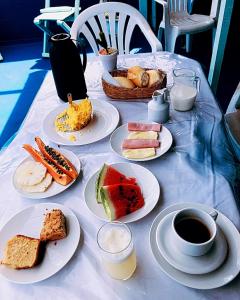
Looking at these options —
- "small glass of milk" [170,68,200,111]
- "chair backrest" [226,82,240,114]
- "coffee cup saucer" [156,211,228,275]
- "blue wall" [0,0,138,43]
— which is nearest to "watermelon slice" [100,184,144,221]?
"coffee cup saucer" [156,211,228,275]

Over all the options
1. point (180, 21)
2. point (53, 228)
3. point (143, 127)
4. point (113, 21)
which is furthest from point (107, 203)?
point (180, 21)

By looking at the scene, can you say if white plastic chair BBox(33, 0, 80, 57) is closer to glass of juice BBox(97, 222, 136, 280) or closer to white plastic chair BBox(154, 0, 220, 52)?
white plastic chair BBox(154, 0, 220, 52)

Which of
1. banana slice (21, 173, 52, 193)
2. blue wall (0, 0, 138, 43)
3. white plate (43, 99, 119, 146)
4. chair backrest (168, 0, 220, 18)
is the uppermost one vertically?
banana slice (21, 173, 52, 193)

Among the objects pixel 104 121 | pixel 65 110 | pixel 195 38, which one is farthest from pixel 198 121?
→ pixel 195 38

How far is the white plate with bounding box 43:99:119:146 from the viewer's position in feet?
3.17

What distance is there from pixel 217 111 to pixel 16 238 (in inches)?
30.9

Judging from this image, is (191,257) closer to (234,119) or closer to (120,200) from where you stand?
(120,200)

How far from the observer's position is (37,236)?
69 cm

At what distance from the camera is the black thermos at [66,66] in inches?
40.1

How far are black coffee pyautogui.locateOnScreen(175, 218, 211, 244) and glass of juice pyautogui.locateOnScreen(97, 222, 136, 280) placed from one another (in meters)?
0.11

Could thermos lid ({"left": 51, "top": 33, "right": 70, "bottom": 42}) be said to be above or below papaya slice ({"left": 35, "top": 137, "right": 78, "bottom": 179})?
above

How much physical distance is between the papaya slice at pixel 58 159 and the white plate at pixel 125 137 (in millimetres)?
154

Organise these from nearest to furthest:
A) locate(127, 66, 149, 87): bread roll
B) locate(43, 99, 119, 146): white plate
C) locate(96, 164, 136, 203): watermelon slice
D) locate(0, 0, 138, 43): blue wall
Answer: locate(96, 164, 136, 203): watermelon slice → locate(43, 99, 119, 146): white plate → locate(127, 66, 149, 87): bread roll → locate(0, 0, 138, 43): blue wall

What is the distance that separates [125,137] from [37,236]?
1.40 ft
